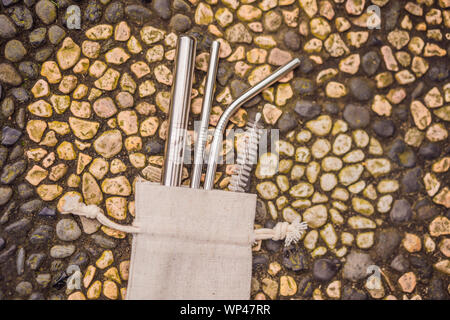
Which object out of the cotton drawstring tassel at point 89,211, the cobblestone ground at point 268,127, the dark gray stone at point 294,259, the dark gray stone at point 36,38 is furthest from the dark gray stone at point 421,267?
the dark gray stone at point 36,38

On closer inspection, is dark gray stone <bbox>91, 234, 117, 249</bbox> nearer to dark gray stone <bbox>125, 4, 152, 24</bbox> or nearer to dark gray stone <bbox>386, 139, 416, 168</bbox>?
dark gray stone <bbox>125, 4, 152, 24</bbox>

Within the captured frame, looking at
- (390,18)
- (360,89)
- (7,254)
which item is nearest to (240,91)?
(360,89)

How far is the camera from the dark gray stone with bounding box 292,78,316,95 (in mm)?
697

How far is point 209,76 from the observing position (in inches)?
26.1

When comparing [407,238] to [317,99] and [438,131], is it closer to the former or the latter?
[438,131]

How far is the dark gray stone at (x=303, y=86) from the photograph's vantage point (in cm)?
70

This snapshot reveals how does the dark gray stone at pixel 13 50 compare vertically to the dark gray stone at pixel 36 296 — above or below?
above

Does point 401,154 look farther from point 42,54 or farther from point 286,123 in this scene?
point 42,54

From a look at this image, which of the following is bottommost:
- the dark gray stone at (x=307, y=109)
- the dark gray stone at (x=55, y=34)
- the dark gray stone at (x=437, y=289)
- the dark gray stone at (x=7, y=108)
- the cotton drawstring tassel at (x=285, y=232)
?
the dark gray stone at (x=437, y=289)

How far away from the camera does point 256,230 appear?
66 cm

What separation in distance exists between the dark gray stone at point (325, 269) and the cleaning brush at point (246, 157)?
0.22 metres

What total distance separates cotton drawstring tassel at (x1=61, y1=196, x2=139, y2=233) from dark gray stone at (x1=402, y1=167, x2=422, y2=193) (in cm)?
56

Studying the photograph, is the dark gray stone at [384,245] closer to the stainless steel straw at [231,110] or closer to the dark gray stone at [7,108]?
the stainless steel straw at [231,110]

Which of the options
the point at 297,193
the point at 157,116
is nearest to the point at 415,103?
the point at 297,193
